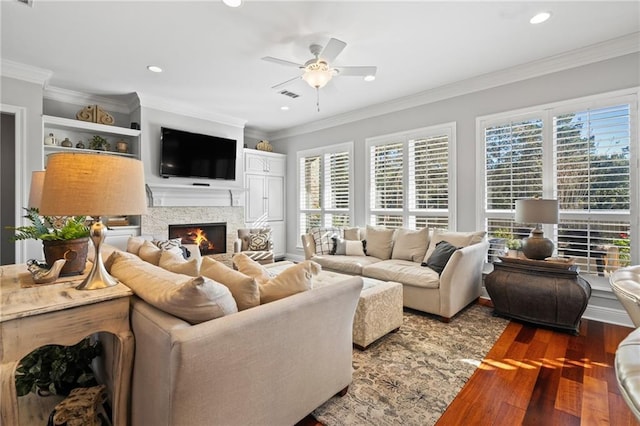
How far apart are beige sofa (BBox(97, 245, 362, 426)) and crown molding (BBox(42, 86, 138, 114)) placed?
410 centimetres

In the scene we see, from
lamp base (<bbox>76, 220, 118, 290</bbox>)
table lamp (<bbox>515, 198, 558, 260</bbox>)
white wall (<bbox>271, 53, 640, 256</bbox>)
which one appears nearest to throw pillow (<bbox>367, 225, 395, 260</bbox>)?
white wall (<bbox>271, 53, 640, 256</bbox>)

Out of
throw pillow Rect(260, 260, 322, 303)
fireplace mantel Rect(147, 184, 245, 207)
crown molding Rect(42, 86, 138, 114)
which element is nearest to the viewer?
throw pillow Rect(260, 260, 322, 303)

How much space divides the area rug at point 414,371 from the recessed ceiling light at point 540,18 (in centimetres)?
291

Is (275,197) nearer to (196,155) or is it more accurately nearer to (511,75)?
(196,155)

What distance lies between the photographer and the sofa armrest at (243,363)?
3.70 feet

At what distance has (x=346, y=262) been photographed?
4062 mm

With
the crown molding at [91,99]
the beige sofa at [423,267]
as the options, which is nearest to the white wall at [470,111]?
the beige sofa at [423,267]

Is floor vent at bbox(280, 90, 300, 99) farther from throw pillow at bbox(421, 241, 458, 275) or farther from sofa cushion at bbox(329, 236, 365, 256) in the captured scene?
throw pillow at bbox(421, 241, 458, 275)

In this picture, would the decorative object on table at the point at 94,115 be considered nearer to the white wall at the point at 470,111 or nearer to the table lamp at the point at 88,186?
the white wall at the point at 470,111

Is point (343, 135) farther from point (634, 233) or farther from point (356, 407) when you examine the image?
point (356, 407)

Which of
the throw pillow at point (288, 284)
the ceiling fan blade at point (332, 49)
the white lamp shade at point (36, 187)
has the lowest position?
the throw pillow at point (288, 284)

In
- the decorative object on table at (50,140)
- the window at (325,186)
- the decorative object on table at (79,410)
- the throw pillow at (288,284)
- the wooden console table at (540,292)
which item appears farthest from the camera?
the window at (325,186)

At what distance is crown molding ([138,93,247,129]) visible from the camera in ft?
15.2

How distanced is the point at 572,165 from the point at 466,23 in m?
1.97
